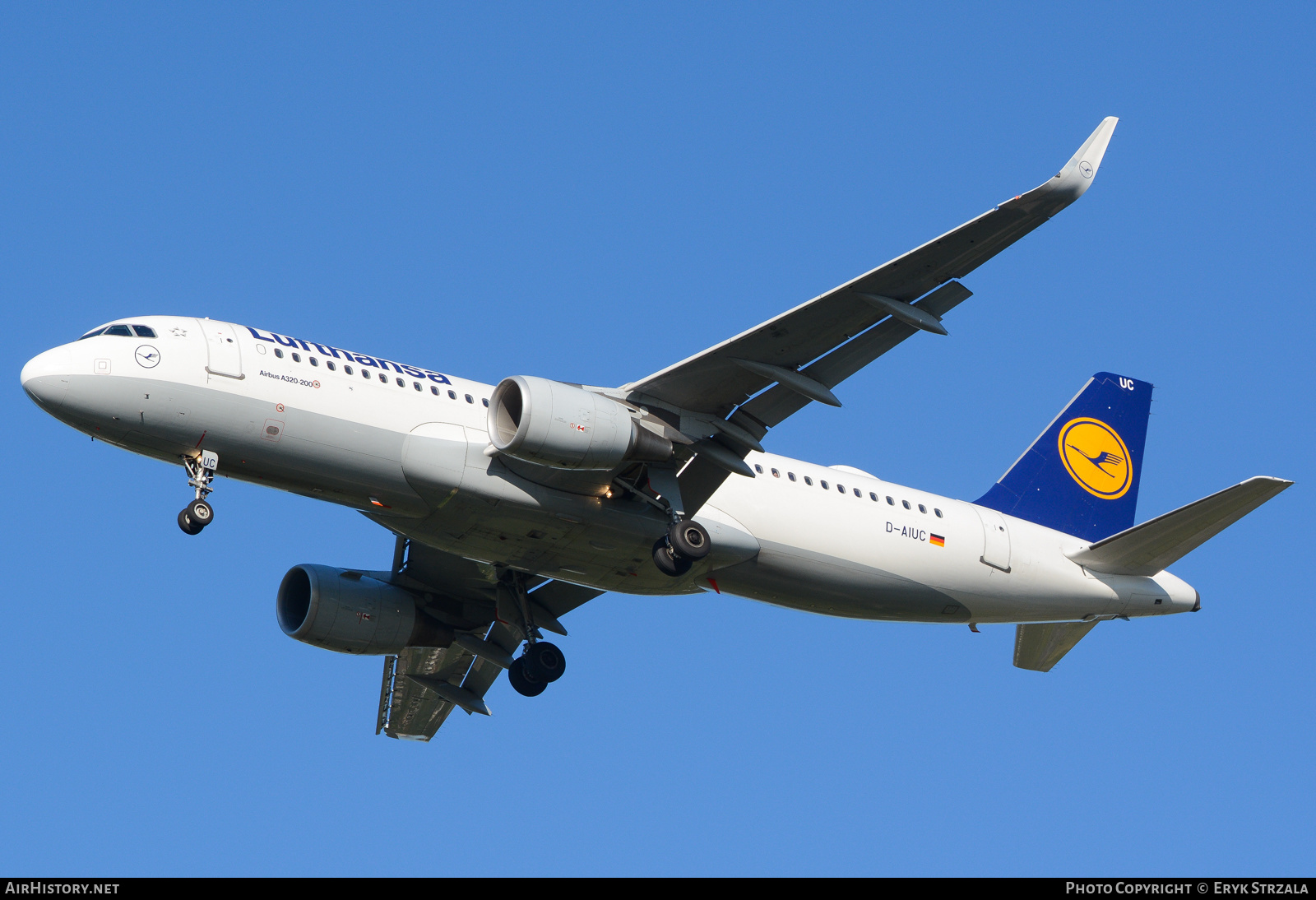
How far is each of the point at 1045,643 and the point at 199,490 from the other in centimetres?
1761

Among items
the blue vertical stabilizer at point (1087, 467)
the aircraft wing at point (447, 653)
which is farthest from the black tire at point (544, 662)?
the blue vertical stabilizer at point (1087, 467)

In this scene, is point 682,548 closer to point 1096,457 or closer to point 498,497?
point 498,497

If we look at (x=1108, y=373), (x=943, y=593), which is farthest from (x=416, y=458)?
(x=1108, y=373)

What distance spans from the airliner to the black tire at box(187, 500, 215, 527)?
44 millimetres

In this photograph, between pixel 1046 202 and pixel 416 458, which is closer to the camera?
pixel 1046 202

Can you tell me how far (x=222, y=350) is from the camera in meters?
24.4

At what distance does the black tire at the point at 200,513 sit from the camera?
23984mm

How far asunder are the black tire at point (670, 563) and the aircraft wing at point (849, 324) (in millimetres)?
2489

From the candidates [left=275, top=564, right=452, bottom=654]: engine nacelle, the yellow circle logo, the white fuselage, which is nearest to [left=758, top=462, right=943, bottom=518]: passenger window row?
the white fuselage
